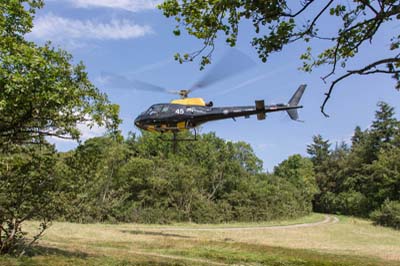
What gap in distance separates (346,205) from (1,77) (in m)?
58.4

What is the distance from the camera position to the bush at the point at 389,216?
38344 mm

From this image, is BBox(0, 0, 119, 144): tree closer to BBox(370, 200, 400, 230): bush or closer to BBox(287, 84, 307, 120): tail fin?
BBox(287, 84, 307, 120): tail fin

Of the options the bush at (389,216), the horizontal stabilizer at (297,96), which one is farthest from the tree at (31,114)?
the bush at (389,216)

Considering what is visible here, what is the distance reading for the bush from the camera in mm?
38344

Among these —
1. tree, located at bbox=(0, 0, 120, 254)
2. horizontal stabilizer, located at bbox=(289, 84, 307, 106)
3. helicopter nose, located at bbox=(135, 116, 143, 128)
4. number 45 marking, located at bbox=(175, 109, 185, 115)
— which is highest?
horizontal stabilizer, located at bbox=(289, 84, 307, 106)

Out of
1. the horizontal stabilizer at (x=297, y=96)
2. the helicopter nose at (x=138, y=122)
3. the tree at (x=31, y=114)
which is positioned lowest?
the tree at (x=31, y=114)

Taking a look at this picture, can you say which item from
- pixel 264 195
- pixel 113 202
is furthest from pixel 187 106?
pixel 264 195

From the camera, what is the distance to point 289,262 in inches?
514

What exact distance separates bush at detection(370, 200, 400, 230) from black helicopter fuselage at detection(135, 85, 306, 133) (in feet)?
92.2

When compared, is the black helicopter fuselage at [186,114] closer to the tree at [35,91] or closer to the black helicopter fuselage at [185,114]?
the black helicopter fuselage at [185,114]

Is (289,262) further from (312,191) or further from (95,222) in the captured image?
(312,191)

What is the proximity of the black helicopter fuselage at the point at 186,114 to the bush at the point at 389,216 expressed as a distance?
28112 mm

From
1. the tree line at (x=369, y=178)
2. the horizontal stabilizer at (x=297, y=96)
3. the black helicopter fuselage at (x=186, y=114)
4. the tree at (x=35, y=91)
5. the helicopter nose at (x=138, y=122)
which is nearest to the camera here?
the tree at (x=35, y=91)

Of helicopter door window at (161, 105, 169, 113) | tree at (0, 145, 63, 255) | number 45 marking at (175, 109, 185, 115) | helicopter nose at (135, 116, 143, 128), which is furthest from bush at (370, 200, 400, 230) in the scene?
tree at (0, 145, 63, 255)
